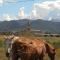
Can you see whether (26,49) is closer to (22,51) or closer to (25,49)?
(25,49)

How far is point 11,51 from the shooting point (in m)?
10.8

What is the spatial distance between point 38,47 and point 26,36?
512 mm

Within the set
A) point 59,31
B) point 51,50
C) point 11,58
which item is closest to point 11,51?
point 11,58

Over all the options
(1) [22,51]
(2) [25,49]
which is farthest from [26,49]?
(1) [22,51]

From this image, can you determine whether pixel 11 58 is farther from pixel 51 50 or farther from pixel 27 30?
pixel 51 50

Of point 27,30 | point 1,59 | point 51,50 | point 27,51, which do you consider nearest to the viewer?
point 27,51

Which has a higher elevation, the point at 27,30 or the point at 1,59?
the point at 27,30

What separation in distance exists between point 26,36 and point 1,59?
4543 millimetres

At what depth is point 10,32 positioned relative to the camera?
42.8 feet

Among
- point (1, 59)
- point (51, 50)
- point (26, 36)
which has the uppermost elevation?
point (26, 36)

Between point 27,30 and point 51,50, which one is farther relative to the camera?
point 51,50

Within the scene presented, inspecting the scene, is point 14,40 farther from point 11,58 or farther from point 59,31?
point 59,31

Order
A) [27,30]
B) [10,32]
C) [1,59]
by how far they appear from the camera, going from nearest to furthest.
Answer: [27,30], [10,32], [1,59]

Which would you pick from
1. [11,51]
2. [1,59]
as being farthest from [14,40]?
[1,59]
